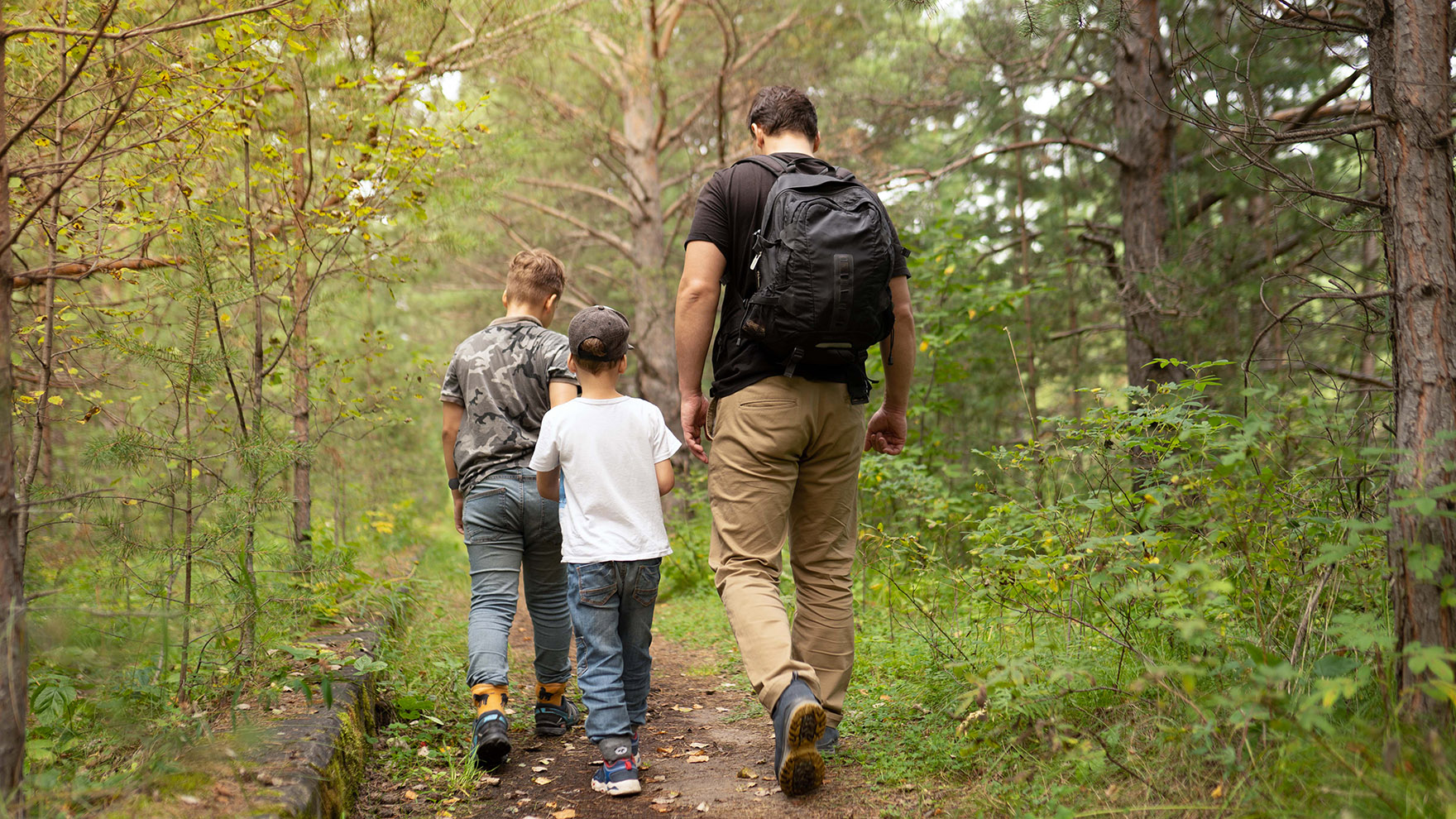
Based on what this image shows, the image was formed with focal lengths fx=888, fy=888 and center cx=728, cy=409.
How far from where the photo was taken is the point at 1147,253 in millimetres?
7125

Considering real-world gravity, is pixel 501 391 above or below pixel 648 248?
below

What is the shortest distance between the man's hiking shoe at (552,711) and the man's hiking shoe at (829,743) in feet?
3.89

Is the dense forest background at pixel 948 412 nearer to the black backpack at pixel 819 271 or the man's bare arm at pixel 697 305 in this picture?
the black backpack at pixel 819 271

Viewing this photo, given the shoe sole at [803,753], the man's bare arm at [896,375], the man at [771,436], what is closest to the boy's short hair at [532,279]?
the man at [771,436]

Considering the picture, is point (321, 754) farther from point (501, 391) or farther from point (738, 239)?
point (738, 239)

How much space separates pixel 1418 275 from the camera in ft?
7.71

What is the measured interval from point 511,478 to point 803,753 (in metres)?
1.56

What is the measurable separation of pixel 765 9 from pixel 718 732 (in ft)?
28.8

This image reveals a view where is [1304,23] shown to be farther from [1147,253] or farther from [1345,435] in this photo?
[1147,253]

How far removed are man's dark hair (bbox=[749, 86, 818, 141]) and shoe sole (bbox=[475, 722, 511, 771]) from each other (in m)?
2.33

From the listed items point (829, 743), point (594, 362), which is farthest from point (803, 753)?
point (594, 362)

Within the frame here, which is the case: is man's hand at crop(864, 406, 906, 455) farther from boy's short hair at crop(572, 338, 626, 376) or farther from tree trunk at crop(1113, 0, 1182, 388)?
tree trunk at crop(1113, 0, 1182, 388)

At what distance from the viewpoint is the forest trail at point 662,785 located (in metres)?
2.71

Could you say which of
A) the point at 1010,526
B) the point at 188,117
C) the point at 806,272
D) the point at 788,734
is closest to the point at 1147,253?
the point at 1010,526
